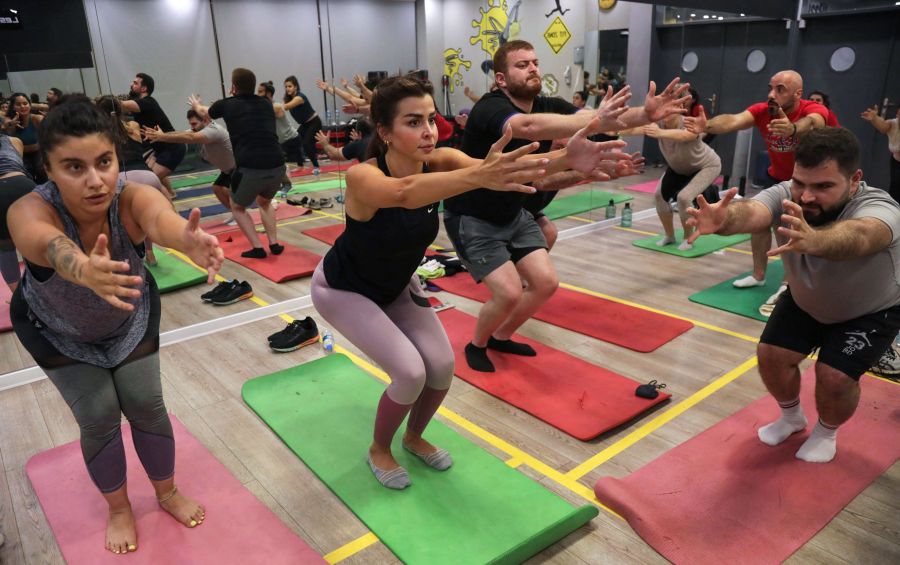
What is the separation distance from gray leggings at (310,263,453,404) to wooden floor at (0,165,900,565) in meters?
0.60

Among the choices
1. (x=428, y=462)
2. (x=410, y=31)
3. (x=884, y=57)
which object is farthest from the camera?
(x=884, y=57)

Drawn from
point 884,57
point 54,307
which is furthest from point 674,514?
point 884,57

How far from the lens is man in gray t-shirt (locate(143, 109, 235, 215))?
454 cm

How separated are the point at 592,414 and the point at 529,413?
307 mm

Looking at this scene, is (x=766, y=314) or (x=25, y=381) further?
(x=766, y=314)

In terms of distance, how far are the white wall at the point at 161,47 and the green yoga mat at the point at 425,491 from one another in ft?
7.27

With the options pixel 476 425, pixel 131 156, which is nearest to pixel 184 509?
pixel 476 425

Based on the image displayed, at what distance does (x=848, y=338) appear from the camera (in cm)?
256

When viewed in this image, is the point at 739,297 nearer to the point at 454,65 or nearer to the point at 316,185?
the point at 454,65

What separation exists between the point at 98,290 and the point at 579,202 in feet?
23.0

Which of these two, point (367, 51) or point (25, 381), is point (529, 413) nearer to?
point (25, 381)

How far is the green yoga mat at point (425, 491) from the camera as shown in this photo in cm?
230

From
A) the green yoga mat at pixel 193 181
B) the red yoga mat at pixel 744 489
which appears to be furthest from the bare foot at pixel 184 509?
the green yoga mat at pixel 193 181

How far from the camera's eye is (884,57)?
7.85m
